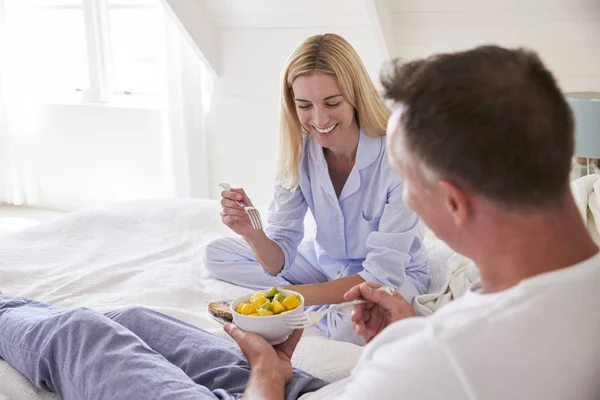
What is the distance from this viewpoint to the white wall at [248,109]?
11.8 feet

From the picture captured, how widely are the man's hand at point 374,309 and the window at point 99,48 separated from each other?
3.16 metres

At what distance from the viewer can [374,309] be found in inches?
51.4

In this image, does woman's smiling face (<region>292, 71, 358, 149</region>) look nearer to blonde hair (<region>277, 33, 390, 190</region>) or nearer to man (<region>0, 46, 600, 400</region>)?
blonde hair (<region>277, 33, 390, 190</region>)

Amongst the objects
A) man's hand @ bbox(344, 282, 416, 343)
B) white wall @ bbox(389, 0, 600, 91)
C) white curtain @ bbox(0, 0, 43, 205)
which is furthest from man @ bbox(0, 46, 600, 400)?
white curtain @ bbox(0, 0, 43, 205)

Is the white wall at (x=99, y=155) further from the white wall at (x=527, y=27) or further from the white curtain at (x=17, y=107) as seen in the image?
the white wall at (x=527, y=27)

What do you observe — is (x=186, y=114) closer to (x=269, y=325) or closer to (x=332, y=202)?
(x=332, y=202)

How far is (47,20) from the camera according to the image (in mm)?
4449

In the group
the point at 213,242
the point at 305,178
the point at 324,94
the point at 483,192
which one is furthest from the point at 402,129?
the point at 213,242

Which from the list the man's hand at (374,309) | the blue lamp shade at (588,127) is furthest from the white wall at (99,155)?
the man's hand at (374,309)

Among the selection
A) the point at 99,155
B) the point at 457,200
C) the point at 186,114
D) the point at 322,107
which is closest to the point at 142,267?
the point at 322,107

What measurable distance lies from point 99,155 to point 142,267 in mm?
2208

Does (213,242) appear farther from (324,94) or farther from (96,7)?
(96,7)

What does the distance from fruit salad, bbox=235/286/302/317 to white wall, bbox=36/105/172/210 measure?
2.60 m

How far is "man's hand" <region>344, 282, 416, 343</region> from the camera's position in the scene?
1265 mm
